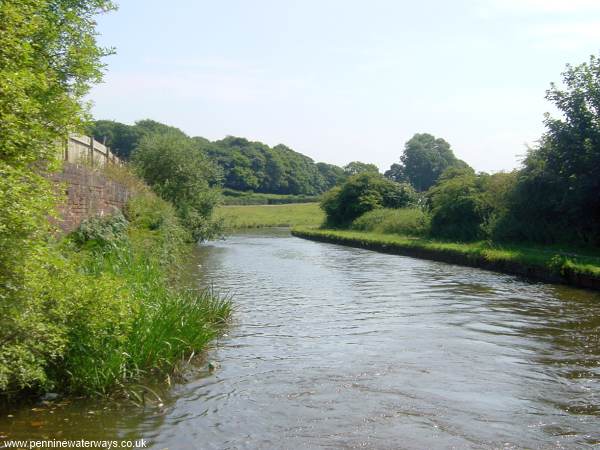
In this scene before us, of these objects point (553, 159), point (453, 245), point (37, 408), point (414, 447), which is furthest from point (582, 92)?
point (37, 408)

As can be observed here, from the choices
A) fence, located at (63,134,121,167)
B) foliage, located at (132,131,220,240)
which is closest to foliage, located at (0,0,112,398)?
fence, located at (63,134,121,167)

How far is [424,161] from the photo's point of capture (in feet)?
410

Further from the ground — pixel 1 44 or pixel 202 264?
pixel 1 44

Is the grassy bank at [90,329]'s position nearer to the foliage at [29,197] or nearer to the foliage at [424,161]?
the foliage at [29,197]

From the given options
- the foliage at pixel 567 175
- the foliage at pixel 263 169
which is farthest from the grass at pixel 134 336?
the foliage at pixel 263 169

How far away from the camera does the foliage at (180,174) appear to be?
117ft

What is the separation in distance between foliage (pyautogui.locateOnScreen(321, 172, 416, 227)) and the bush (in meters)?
2.15

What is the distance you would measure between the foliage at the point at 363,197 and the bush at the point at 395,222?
2.15 metres

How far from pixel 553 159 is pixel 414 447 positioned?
21.7 metres

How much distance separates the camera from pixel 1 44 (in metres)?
5.85

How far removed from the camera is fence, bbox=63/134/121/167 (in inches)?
661

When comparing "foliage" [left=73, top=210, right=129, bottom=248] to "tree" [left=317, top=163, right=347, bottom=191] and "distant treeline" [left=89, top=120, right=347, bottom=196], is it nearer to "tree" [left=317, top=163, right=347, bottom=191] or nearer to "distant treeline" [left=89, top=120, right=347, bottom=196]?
"distant treeline" [left=89, top=120, right=347, bottom=196]

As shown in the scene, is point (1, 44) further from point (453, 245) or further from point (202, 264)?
point (453, 245)

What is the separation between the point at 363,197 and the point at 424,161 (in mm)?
75769
